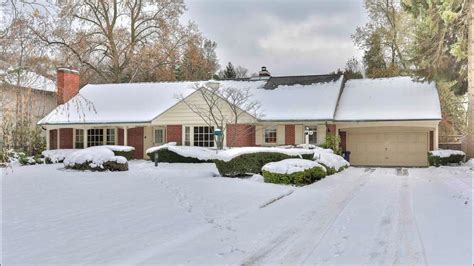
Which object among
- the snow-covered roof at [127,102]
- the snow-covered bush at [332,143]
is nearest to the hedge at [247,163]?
the snow-covered bush at [332,143]

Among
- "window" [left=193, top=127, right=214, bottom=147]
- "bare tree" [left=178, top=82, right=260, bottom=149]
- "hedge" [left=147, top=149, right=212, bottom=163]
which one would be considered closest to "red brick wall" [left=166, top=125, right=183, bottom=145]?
"window" [left=193, top=127, right=214, bottom=147]

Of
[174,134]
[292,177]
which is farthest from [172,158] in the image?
[292,177]

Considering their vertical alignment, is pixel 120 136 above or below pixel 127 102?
below

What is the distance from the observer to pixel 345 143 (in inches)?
1048

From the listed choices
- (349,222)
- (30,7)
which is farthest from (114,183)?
(349,222)

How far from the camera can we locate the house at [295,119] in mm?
24797

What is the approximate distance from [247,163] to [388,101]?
13.4 metres

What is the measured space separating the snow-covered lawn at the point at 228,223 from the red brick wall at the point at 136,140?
596 inches

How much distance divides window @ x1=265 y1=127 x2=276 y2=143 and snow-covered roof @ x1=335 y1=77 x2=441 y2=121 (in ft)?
11.9

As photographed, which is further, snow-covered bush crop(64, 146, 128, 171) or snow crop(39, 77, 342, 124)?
snow crop(39, 77, 342, 124)

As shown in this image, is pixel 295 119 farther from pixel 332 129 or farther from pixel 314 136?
pixel 332 129

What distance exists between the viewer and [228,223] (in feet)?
26.4

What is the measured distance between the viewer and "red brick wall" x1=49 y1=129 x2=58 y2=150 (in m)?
29.4

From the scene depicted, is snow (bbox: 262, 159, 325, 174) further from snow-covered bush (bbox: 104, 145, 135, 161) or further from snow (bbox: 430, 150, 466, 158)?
snow-covered bush (bbox: 104, 145, 135, 161)
